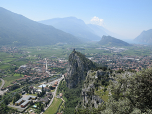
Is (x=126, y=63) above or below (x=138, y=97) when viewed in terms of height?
below

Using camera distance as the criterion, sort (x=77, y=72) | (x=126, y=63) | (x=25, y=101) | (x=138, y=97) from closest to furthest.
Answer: (x=138, y=97)
(x=25, y=101)
(x=77, y=72)
(x=126, y=63)

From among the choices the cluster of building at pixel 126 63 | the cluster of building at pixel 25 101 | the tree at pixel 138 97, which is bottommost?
the cluster of building at pixel 25 101

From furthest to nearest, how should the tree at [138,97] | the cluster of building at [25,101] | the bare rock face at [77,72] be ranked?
the bare rock face at [77,72] < the cluster of building at [25,101] < the tree at [138,97]

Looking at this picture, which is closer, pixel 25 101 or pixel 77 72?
pixel 25 101

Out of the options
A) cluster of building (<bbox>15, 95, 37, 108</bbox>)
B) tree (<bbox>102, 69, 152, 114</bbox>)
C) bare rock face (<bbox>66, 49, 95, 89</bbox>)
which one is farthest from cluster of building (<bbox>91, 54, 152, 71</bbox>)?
tree (<bbox>102, 69, 152, 114</bbox>)

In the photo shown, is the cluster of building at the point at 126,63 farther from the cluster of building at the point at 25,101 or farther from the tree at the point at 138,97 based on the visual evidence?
the tree at the point at 138,97

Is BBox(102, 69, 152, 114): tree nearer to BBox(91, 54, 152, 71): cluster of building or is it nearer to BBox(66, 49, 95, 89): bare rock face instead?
BBox(66, 49, 95, 89): bare rock face

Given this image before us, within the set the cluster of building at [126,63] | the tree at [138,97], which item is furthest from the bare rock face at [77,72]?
the tree at [138,97]

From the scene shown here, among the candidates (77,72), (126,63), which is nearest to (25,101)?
(77,72)

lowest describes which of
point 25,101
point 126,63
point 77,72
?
point 25,101

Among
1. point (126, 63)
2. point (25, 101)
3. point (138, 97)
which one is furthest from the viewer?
point (126, 63)

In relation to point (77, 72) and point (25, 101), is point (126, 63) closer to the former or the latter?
point (77, 72)

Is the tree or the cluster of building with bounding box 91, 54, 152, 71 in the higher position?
the tree
